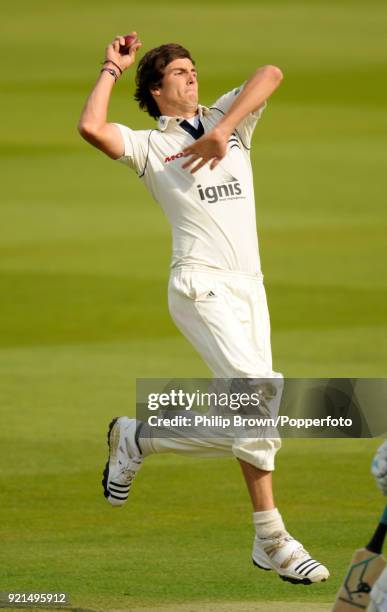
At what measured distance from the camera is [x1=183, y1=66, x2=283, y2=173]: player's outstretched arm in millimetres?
6078

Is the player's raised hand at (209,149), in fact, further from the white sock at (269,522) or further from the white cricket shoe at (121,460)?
the white sock at (269,522)

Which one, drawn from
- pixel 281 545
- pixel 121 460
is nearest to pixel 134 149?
pixel 121 460

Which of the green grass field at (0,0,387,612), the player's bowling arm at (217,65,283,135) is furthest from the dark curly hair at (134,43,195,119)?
the green grass field at (0,0,387,612)

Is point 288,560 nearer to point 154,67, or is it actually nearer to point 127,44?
point 154,67

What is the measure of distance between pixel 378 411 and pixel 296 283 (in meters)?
5.84

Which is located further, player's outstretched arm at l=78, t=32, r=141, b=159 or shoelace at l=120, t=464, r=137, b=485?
shoelace at l=120, t=464, r=137, b=485

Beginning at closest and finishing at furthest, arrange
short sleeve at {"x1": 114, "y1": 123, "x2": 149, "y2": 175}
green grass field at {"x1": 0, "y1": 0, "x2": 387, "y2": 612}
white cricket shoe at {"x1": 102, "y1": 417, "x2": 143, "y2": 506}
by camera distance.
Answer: short sleeve at {"x1": 114, "y1": 123, "x2": 149, "y2": 175}, white cricket shoe at {"x1": 102, "y1": 417, "x2": 143, "y2": 506}, green grass field at {"x1": 0, "y1": 0, "x2": 387, "y2": 612}

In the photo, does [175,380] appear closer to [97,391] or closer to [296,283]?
[97,391]

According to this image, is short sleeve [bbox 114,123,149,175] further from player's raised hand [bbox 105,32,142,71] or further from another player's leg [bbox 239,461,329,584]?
another player's leg [bbox 239,461,329,584]

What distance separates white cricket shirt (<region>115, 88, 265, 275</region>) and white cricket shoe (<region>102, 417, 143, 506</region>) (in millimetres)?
844

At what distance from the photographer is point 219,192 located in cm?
639

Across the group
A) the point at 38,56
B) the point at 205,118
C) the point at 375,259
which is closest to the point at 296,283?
the point at 375,259

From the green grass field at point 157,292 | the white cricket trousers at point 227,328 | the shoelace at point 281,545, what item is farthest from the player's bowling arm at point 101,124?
the green grass field at point 157,292

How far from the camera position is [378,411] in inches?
408
